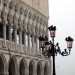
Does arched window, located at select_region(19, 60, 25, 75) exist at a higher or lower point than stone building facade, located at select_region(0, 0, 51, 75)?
lower

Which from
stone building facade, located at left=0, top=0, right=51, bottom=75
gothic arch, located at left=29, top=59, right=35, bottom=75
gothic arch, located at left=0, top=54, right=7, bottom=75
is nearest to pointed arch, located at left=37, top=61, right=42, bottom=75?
stone building facade, located at left=0, top=0, right=51, bottom=75

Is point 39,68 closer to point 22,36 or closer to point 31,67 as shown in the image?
point 31,67

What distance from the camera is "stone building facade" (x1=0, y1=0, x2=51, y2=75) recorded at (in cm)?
3431

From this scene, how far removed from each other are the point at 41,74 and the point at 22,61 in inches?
A: 243

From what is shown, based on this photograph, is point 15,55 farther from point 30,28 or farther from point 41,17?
point 41,17

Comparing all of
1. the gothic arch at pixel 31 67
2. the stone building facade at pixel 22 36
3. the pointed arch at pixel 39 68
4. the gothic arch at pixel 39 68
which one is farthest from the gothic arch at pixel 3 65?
the pointed arch at pixel 39 68

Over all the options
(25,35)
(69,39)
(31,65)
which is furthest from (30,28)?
(69,39)

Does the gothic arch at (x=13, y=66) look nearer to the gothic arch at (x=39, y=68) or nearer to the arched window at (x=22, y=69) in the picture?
the arched window at (x=22, y=69)

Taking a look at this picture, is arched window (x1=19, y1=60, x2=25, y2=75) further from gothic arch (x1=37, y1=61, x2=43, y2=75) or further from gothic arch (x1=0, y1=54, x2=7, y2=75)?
gothic arch (x1=0, y1=54, x2=7, y2=75)

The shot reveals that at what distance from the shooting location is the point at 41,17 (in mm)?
45344

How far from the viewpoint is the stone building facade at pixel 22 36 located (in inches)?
1351

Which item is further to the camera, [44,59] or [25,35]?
[44,59]

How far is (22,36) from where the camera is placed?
4109 centimetres

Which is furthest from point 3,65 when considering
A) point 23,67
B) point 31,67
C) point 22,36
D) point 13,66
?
point 31,67
